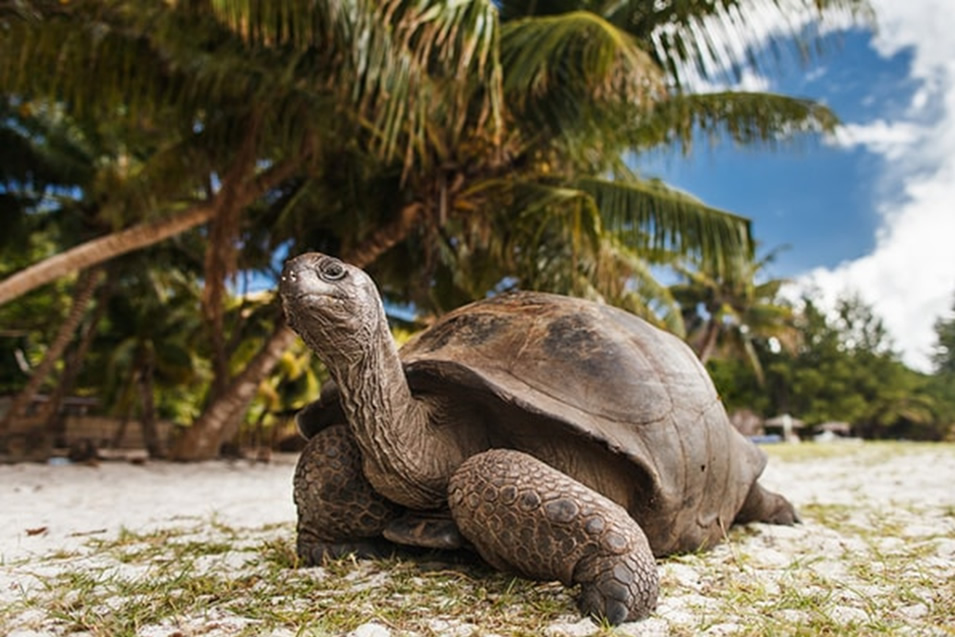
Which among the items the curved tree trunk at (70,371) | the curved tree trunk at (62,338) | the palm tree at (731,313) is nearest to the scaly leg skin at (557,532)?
the curved tree trunk at (62,338)

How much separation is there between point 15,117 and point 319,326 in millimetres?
10613

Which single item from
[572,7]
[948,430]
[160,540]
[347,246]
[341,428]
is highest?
[572,7]

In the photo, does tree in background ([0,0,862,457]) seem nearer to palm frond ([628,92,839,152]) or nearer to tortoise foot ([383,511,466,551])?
palm frond ([628,92,839,152])

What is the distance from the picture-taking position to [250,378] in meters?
8.06

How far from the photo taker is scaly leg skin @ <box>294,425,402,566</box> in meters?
2.24

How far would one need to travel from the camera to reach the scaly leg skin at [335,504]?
224cm

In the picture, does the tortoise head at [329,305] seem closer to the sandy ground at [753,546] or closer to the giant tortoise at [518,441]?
the giant tortoise at [518,441]

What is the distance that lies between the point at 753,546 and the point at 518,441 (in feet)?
3.95

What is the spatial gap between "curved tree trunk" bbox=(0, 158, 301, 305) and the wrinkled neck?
556 centimetres

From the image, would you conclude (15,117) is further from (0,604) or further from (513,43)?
(0,604)

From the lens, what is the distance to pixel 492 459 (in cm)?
192

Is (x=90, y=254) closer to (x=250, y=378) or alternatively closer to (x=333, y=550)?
(x=250, y=378)

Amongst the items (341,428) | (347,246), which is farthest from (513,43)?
(341,428)

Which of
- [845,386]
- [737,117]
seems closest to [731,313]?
[845,386]
